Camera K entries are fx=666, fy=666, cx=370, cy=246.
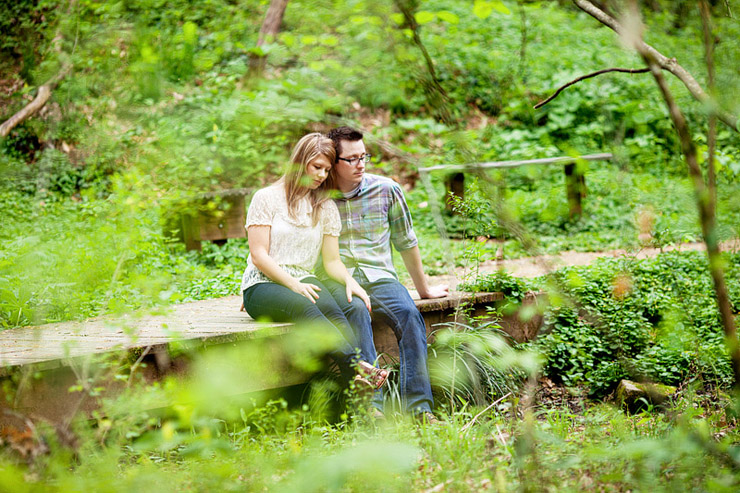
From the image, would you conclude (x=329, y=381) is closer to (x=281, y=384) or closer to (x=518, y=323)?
(x=281, y=384)

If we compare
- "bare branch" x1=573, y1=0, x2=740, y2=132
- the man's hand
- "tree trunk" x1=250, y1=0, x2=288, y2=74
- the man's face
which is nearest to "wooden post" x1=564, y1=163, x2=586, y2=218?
"tree trunk" x1=250, y1=0, x2=288, y2=74

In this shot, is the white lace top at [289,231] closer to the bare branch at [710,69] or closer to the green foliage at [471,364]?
the green foliage at [471,364]

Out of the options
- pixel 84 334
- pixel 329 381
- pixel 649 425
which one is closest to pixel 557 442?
pixel 649 425

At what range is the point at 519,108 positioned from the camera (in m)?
11.6

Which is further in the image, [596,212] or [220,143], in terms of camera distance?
[220,143]

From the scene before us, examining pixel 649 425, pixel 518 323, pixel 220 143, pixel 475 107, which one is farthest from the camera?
pixel 475 107

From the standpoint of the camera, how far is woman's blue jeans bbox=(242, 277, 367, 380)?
3.66 m

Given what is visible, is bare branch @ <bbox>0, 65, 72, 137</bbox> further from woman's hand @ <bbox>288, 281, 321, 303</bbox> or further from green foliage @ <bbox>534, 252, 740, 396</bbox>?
green foliage @ <bbox>534, 252, 740, 396</bbox>

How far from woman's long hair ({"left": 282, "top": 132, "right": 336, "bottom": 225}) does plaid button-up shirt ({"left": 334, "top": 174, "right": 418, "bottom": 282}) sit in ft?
0.96

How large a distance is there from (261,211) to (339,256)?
58 cm

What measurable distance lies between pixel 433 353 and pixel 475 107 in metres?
8.99

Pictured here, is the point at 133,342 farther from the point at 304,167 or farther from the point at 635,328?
the point at 635,328

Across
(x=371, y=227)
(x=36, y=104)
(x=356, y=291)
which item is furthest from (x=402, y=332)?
(x=36, y=104)

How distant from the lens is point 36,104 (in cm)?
947
